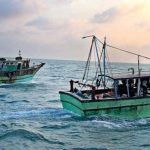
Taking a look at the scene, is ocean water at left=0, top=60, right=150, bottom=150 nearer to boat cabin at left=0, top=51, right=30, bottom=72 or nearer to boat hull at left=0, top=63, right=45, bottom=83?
boat cabin at left=0, top=51, right=30, bottom=72

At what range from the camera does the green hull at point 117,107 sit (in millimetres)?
22141

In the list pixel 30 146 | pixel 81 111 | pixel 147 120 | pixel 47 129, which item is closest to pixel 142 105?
pixel 147 120

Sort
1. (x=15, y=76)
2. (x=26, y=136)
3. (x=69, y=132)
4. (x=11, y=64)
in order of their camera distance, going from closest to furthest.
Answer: (x=26, y=136), (x=69, y=132), (x=11, y=64), (x=15, y=76)

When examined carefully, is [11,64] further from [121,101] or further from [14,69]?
[121,101]

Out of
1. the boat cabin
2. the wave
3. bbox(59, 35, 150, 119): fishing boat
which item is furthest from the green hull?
the boat cabin

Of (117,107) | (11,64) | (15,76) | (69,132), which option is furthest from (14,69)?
(69,132)

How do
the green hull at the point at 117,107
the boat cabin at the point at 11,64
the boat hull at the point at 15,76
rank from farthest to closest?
the boat hull at the point at 15,76, the boat cabin at the point at 11,64, the green hull at the point at 117,107

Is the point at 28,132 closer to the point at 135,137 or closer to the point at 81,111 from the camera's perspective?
the point at 81,111

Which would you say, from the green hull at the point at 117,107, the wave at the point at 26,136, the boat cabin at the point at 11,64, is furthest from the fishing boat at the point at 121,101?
the boat cabin at the point at 11,64

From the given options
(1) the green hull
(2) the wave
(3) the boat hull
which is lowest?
(2) the wave

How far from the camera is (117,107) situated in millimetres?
22344

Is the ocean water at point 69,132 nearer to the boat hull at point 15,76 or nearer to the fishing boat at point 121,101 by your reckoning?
the fishing boat at point 121,101

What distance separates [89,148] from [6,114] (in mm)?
9045

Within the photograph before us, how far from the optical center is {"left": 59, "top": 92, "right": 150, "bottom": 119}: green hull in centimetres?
2214
